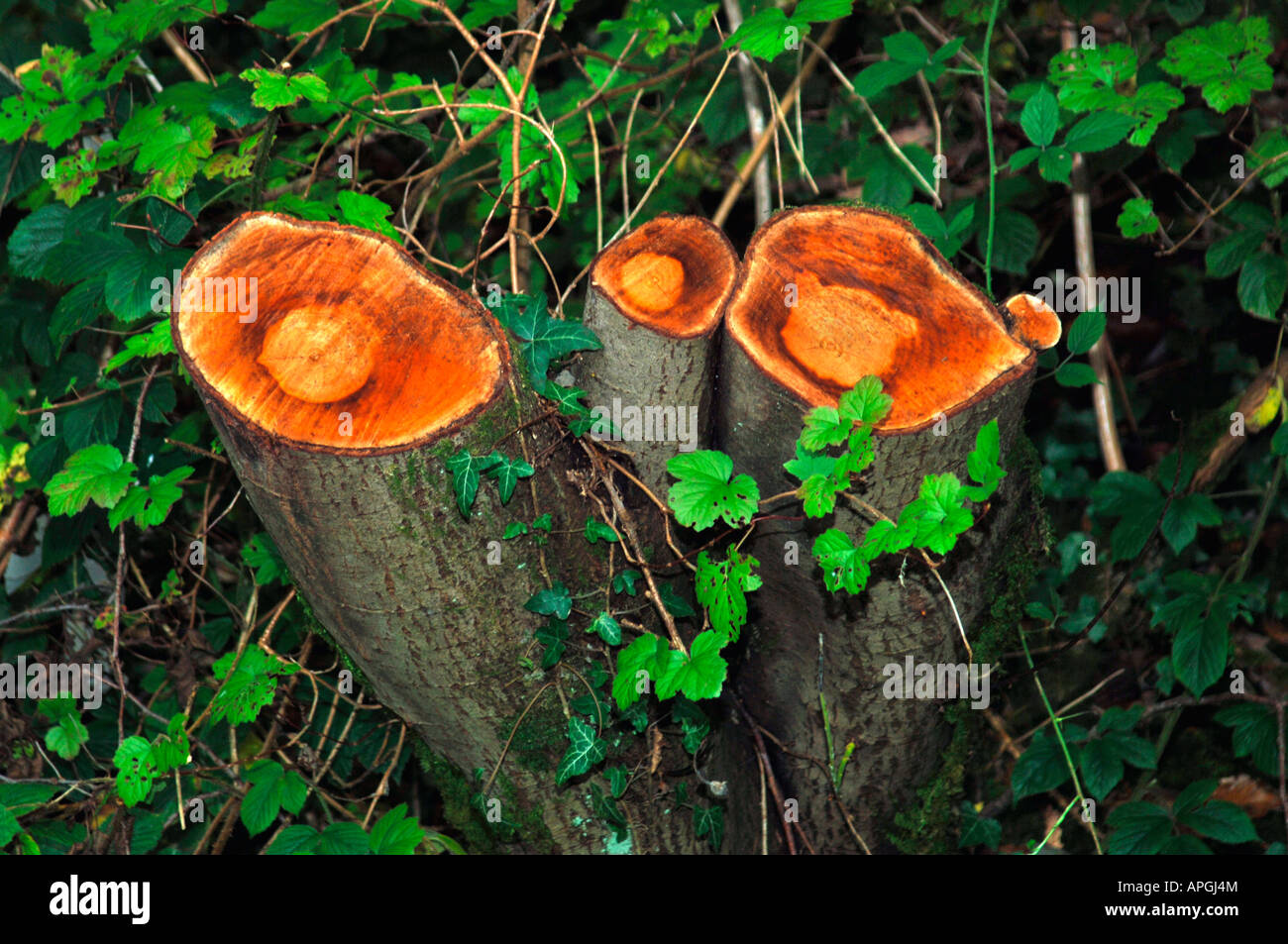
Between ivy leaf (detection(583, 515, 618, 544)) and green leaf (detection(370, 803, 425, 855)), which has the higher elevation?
ivy leaf (detection(583, 515, 618, 544))

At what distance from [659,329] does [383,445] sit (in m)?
0.45

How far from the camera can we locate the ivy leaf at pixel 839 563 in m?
1.50

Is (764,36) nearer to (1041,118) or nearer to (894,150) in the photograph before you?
(1041,118)

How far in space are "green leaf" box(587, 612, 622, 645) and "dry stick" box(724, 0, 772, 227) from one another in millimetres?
1357

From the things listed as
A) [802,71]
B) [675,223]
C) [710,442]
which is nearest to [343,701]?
[710,442]

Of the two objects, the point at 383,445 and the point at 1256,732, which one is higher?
the point at 383,445

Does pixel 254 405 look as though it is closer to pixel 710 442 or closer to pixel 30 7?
pixel 710 442

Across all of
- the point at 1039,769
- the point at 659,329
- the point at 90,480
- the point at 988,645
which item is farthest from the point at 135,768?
the point at 1039,769

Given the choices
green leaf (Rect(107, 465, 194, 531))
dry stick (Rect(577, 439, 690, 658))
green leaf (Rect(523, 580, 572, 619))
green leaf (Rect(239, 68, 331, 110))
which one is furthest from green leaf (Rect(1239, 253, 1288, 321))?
green leaf (Rect(107, 465, 194, 531))

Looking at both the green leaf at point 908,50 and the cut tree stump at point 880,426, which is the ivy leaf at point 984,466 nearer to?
the cut tree stump at point 880,426

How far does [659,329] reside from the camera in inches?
60.6

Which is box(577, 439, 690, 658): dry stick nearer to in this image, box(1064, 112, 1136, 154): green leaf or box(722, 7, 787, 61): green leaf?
box(722, 7, 787, 61): green leaf

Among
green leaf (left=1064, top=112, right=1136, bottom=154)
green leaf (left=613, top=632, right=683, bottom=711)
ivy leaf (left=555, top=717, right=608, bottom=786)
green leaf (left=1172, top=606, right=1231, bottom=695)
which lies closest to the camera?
green leaf (left=613, top=632, right=683, bottom=711)

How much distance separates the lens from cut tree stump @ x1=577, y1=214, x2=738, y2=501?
1556mm
